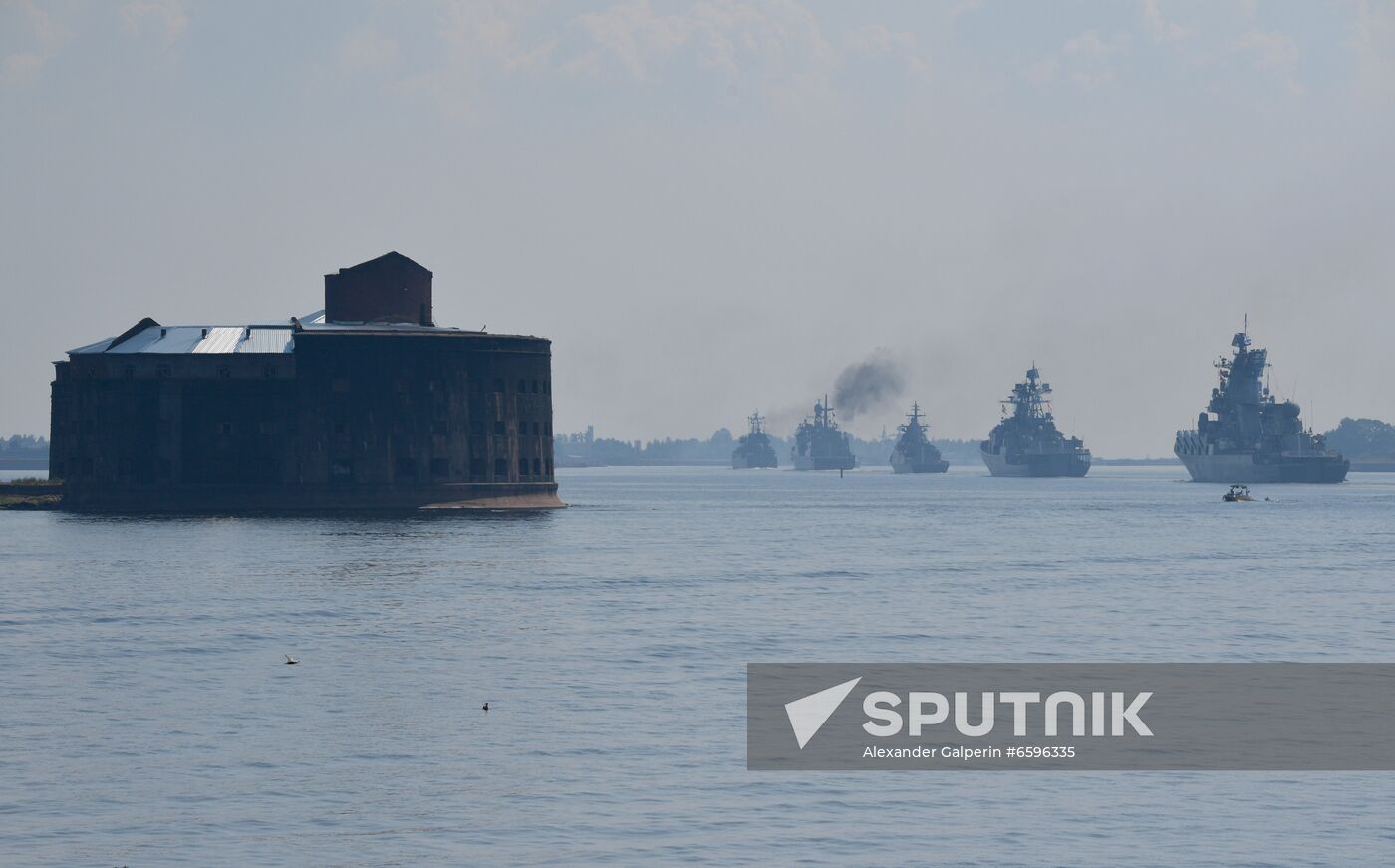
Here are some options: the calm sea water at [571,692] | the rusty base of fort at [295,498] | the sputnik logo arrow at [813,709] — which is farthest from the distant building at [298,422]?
the sputnik logo arrow at [813,709]

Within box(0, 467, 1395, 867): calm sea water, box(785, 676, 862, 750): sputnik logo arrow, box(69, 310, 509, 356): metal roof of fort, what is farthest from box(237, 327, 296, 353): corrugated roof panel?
box(785, 676, 862, 750): sputnik logo arrow

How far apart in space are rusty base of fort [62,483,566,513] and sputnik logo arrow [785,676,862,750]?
77469 mm

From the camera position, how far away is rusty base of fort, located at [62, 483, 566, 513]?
10888 centimetres

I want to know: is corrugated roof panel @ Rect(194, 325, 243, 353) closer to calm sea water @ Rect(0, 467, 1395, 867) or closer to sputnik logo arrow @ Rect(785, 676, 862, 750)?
calm sea water @ Rect(0, 467, 1395, 867)

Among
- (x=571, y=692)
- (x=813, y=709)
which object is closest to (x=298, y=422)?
(x=571, y=692)

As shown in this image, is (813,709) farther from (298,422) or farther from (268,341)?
(268,341)

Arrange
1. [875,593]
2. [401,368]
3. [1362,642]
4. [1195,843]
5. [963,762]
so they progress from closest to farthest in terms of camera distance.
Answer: [1195,843], [963,762], [1362,642], [875,593], [401,368]

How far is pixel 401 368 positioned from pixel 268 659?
72.6m

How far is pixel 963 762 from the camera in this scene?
2536cm

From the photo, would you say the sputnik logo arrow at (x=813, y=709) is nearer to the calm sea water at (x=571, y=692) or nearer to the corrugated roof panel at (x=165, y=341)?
the calm sea water at (x=571, y=692)

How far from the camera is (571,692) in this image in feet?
108

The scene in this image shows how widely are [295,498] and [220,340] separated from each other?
40.6 ft

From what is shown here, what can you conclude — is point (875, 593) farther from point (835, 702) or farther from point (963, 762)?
point (963, 762)

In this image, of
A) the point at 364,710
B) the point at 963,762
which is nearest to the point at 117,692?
the point at 364,710
